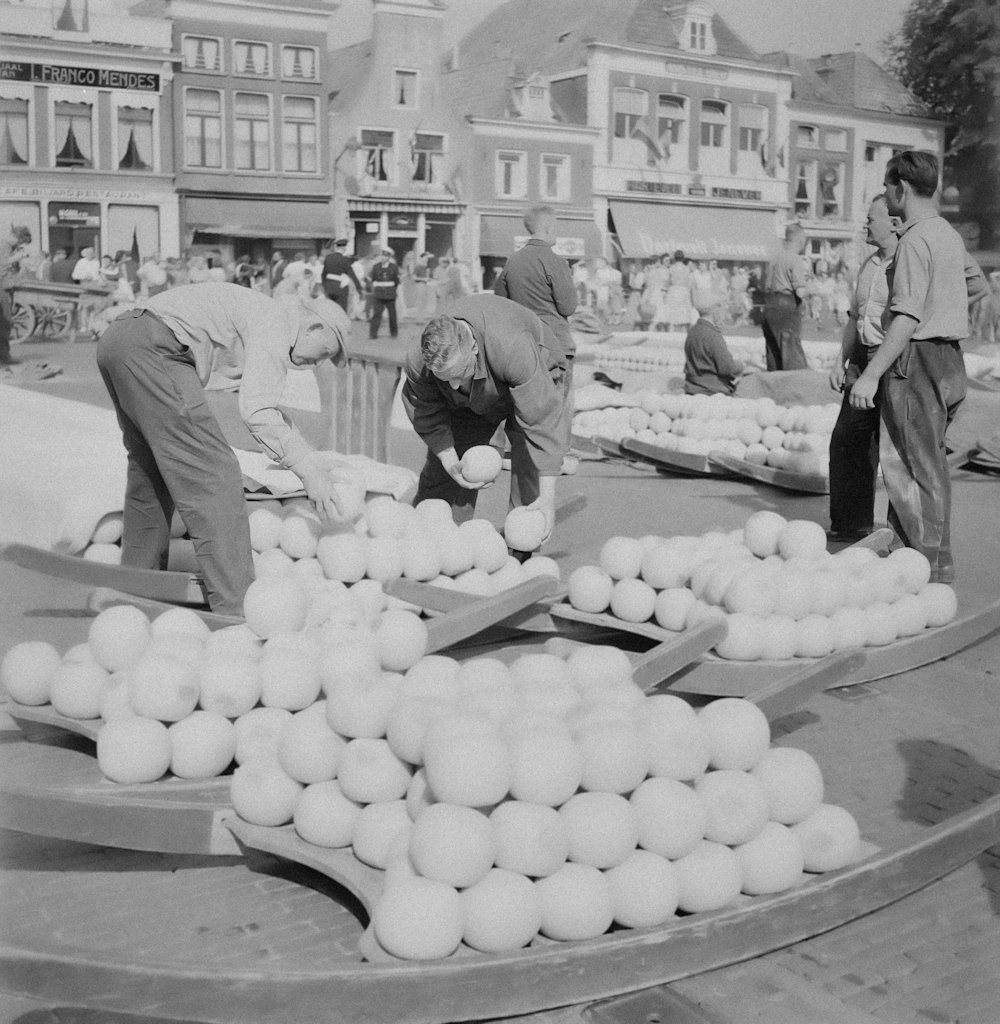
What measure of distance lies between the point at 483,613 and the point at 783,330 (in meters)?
8.61

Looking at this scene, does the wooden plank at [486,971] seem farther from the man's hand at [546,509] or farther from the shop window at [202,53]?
the shop window at [202,53]

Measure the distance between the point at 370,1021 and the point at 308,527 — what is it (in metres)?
3.08

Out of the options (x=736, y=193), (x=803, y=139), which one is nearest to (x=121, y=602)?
(x=803, y=139)

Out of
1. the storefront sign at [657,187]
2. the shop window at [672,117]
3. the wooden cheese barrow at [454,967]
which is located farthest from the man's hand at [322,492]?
the storefront sign at [657,187]

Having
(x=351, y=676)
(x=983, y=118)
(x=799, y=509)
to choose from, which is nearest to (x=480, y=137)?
(x=799, y=509)

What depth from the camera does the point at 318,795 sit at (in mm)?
2797

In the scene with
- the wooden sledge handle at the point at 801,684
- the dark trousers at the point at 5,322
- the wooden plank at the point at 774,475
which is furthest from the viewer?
the dark trousers at the point at 5,322

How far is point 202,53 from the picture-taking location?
3011 cm

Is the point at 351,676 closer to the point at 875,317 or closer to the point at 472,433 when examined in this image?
the point at 472,433

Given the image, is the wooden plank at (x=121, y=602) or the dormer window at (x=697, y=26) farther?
the dormer window at (x=697, y=26)

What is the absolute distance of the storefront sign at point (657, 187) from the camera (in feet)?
96.3

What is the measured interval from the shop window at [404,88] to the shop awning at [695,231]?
6.16 m

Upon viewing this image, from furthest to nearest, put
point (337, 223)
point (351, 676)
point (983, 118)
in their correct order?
point (337, 223) → point (983, 118) → point (351, 676)

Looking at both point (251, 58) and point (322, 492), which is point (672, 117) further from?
point (322, 492)
